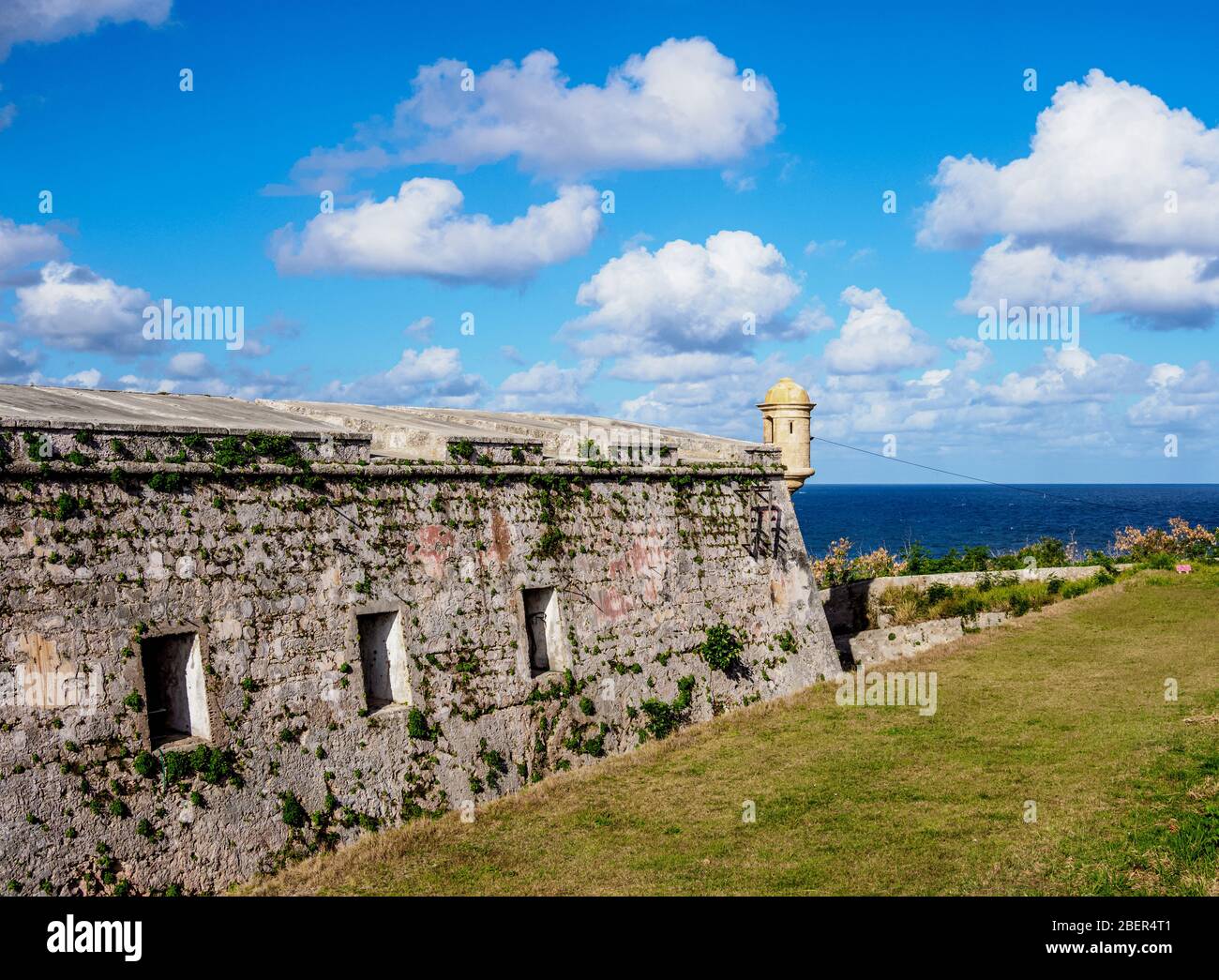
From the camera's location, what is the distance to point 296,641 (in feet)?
33.8

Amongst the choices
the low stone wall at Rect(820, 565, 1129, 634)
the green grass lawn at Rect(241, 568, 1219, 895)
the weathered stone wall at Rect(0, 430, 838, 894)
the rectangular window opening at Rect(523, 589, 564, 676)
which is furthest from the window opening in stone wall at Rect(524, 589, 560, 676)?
the low stone wall at Rect(820, 565, 1129, 634)

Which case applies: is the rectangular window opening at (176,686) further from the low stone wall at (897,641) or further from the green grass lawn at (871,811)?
the low stone wall at (897,641)

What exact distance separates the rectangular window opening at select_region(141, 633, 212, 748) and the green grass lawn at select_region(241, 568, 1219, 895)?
167 cm

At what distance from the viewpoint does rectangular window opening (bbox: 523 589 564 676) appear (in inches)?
517

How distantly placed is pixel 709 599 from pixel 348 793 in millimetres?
7037

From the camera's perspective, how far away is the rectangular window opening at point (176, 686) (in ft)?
31.3

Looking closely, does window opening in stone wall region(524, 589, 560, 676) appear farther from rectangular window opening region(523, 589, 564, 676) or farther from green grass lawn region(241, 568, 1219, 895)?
green grass lawn region(241, 568, 1219, 895)

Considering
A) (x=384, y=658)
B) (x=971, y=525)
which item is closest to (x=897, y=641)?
(x=384, y=658)

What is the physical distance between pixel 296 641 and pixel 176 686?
1.22 metres

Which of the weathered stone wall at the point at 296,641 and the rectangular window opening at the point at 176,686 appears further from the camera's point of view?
the rectangular window opening at the point at 176,686

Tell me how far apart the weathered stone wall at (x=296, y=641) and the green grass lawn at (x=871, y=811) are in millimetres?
610

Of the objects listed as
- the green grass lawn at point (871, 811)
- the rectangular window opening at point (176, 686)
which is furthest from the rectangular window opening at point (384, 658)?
the rectangular window opening at point (176, 686)
